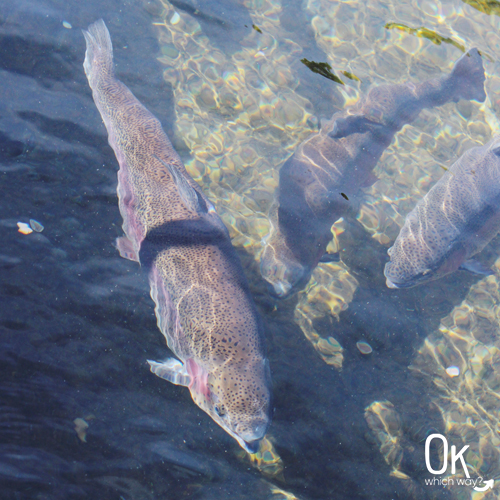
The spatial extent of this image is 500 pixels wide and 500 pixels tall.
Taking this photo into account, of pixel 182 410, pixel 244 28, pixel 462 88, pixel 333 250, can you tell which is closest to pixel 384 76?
pixel 462 88

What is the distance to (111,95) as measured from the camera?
15.2 ft

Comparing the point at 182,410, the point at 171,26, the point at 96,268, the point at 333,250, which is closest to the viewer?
the point at 182,410

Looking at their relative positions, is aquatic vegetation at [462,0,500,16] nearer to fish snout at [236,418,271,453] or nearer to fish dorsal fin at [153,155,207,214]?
fish dorsal fin at [153,155,207,214]

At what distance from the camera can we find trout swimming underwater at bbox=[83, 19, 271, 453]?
10.5 ft

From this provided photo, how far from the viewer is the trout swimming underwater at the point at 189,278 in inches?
126

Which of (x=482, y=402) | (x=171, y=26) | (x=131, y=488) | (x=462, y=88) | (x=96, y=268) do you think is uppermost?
(x=462, y=88)

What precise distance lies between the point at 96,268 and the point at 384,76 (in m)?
5.99

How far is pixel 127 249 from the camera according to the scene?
4211 millimetres

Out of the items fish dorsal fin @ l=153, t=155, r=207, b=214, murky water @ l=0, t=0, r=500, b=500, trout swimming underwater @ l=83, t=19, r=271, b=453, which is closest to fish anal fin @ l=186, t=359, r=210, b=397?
trout swimming underwater @ l=83, t=19, r=271, b=453

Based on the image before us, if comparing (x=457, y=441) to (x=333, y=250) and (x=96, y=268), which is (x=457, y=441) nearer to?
(x=333, y=250)

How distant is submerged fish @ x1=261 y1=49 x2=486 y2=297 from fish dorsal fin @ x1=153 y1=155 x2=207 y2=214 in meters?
1.23

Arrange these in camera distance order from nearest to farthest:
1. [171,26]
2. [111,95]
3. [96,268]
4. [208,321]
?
[208,321] → [96,268] → [111,95] → [171,26]

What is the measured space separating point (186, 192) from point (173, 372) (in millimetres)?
1760

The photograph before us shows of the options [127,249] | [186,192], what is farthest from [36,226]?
[186,192]
